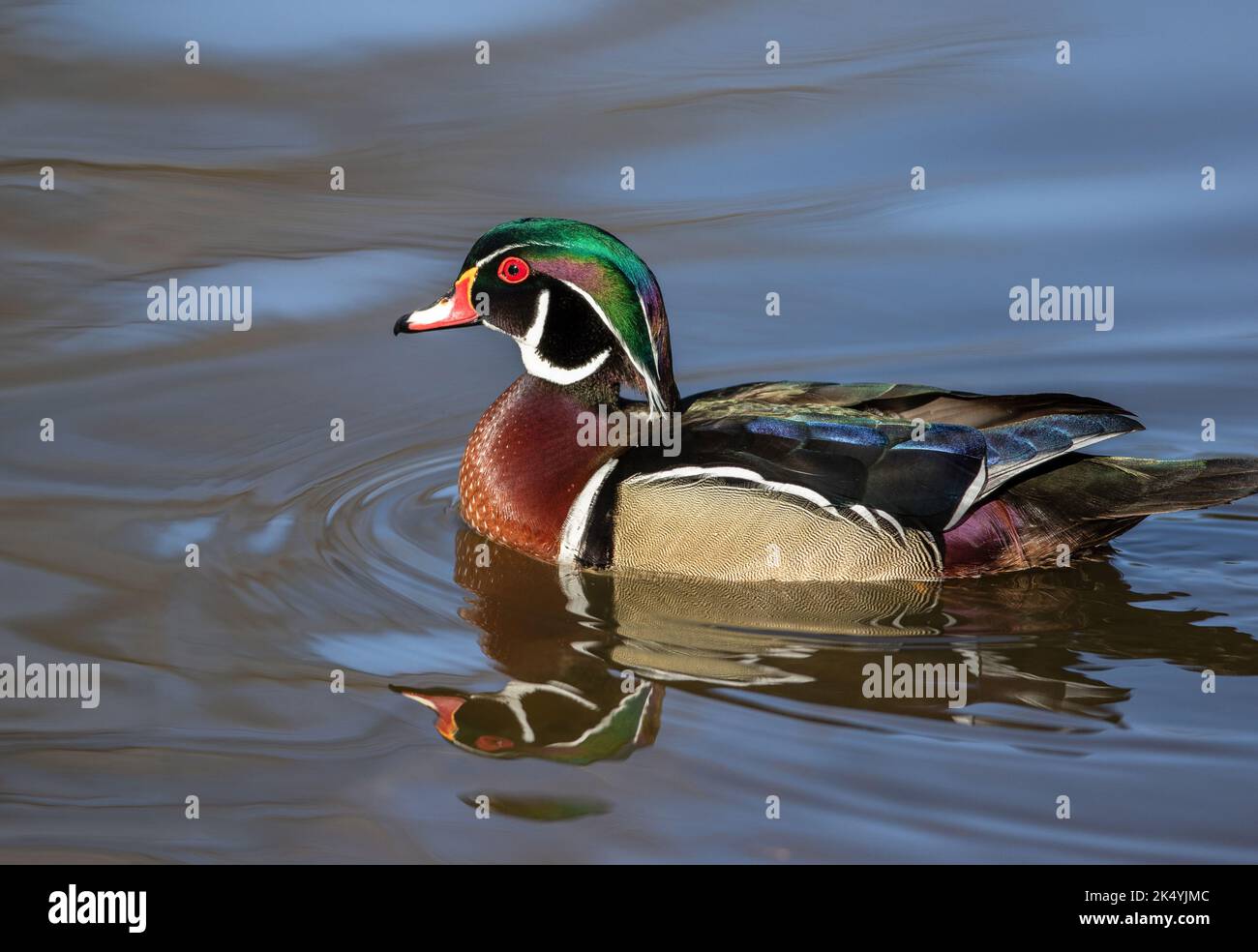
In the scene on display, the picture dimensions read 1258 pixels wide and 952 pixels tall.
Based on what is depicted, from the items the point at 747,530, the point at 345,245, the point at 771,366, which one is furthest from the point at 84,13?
the point at 747,530

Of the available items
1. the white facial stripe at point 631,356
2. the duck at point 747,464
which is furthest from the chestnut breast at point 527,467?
the white facial stripe at point 631,356

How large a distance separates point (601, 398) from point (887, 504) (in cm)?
143

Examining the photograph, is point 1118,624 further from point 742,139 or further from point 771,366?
point 742,139

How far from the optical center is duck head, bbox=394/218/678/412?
760 centimetres

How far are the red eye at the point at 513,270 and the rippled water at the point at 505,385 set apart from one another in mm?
1217

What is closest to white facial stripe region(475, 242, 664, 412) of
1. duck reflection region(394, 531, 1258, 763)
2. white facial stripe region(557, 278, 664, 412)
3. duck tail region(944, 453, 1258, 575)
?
white facial stripe region(557, 278, 664, 412)

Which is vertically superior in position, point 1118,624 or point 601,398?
point 601,398

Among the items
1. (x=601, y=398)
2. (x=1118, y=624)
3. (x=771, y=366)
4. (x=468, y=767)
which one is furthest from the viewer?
(x=771, y=366)

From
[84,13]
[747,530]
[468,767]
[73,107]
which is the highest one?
[84,13]

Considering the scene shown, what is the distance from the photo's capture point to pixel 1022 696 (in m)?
6.54

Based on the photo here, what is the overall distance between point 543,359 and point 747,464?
1209 millimetres

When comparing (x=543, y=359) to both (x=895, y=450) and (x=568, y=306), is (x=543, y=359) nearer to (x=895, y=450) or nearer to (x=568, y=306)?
(x=568, y=306)

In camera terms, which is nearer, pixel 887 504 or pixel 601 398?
pixel 887 504

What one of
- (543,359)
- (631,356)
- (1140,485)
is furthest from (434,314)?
(1140,485)
